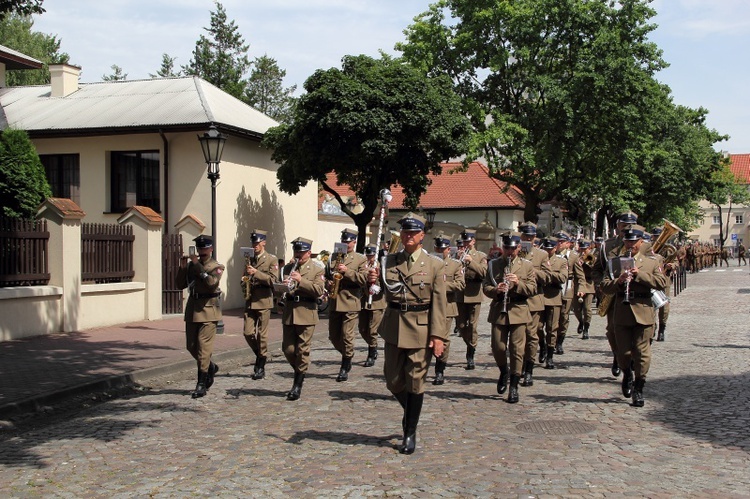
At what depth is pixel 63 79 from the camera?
88.9 ft

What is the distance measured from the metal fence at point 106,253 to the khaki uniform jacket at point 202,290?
7481 mm

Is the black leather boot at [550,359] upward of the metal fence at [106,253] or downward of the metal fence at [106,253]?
downward

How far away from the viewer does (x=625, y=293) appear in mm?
9242

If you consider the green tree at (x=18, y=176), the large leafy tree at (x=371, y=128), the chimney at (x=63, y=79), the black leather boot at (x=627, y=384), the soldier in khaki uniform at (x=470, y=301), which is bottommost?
the black leather boot at (x=627, y=384)

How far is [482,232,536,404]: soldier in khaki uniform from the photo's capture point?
955 centimetres

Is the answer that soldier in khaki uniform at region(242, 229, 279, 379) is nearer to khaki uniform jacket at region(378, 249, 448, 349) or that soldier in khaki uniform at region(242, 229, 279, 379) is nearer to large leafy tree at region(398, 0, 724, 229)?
khaki uniform jacket at region(378, 249, 448, 349)

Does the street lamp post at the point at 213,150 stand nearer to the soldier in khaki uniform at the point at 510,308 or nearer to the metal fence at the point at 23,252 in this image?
the metal fence at the point at 23,252

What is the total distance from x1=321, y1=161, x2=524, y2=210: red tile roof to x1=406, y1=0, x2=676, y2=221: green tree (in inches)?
399

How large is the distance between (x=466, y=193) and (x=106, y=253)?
31192mm

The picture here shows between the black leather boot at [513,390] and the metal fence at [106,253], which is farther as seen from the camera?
the metal fence at [106,253]

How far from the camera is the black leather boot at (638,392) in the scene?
29.8 feet

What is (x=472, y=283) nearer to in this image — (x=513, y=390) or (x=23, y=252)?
(x=513, y=390)

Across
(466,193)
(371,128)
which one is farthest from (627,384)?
(466,193)

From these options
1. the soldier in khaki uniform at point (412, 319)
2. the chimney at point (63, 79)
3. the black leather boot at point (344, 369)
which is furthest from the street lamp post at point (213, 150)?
the chimney at point (63, 79)
